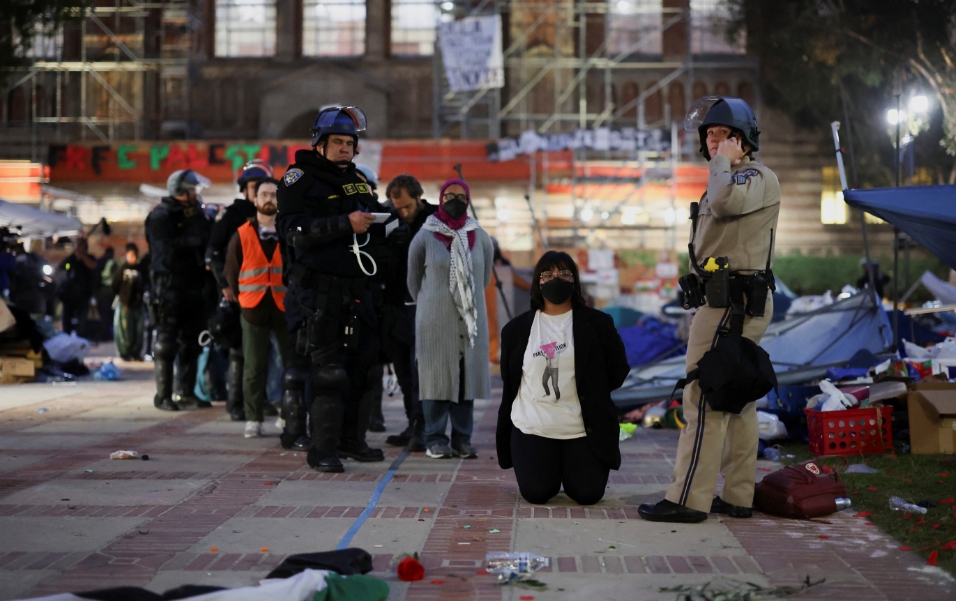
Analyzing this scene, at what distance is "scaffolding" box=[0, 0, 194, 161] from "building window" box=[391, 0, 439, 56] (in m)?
5.87

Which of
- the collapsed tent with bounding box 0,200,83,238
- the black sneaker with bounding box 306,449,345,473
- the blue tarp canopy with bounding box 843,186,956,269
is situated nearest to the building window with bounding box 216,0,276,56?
the collapsed tent with bounding box 0,200,83,238

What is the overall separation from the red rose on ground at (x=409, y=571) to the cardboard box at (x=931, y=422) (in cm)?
471

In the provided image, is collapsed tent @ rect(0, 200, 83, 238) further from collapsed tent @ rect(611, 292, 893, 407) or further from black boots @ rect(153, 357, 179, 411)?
collapsed tent @ rect(611, 292, 893, 407)

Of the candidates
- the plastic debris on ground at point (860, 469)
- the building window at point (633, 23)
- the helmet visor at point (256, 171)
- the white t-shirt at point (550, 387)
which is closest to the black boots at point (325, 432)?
the white t-shirt at point (550, 387)

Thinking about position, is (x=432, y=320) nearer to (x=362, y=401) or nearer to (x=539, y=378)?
(x=362, y=401)

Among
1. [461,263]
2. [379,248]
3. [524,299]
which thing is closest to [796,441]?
[461,263]

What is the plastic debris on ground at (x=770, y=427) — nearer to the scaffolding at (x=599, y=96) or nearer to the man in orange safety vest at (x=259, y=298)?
the man in orange safety vest at (x=259, y=298)

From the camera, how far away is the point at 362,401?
7.70 m

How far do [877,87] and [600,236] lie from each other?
7250 millimetres

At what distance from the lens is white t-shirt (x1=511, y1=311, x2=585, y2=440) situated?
6.21 m

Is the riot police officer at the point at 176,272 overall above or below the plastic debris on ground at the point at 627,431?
above

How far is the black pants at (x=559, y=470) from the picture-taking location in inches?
241

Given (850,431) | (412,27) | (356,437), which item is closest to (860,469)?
(850,431)

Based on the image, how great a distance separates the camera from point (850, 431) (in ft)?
26.2
